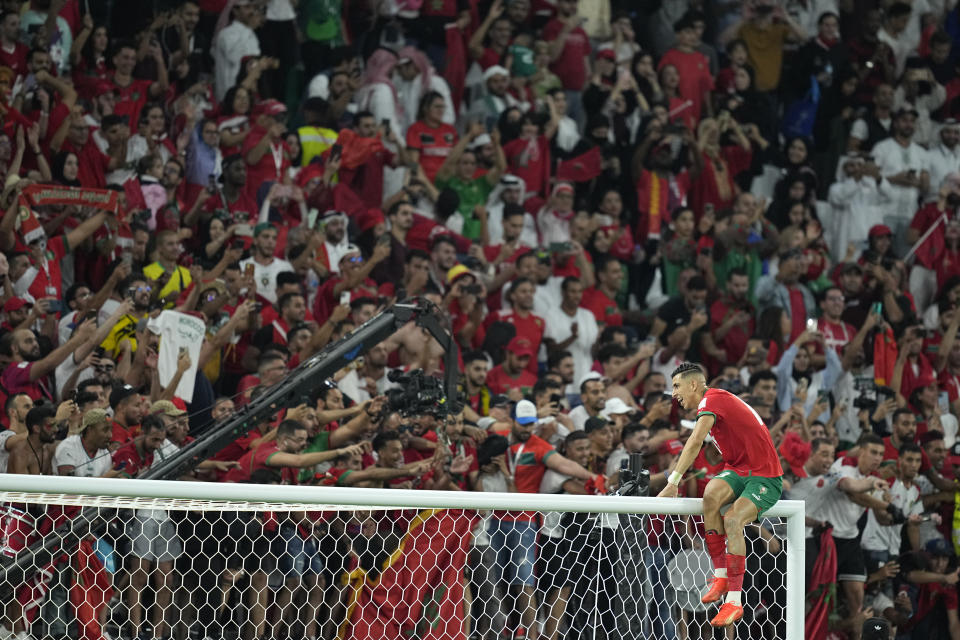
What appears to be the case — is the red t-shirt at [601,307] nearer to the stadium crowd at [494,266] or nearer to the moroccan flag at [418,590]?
the stadium crowd at [494,266]

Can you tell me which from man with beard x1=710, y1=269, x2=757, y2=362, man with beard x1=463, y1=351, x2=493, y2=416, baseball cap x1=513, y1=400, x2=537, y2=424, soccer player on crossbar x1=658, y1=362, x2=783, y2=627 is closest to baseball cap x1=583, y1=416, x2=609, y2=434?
baseball cap x1=513, y1=400, x2=537, y2=424

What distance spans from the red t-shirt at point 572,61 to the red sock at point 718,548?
976 centimetres

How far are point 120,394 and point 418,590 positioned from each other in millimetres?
2700

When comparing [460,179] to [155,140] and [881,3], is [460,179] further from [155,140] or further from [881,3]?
[881,3]

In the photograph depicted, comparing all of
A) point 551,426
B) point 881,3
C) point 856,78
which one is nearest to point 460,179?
point 551,426

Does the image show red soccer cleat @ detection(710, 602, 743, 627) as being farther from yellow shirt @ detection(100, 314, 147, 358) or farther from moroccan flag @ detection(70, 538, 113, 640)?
yellow shirt @ detection(100, 314, 147, 358)

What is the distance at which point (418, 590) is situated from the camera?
912 cm

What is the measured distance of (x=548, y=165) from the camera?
51.8ft

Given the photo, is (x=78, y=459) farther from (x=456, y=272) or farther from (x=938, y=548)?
(x=938, y=548)

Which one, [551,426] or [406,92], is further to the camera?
[406,92]

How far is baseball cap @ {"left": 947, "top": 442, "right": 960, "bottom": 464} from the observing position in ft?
44.2

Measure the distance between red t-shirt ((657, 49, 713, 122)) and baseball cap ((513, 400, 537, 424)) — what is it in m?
6.45

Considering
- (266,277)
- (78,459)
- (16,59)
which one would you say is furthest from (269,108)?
(78,459)

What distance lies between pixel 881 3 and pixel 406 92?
21.3ft
